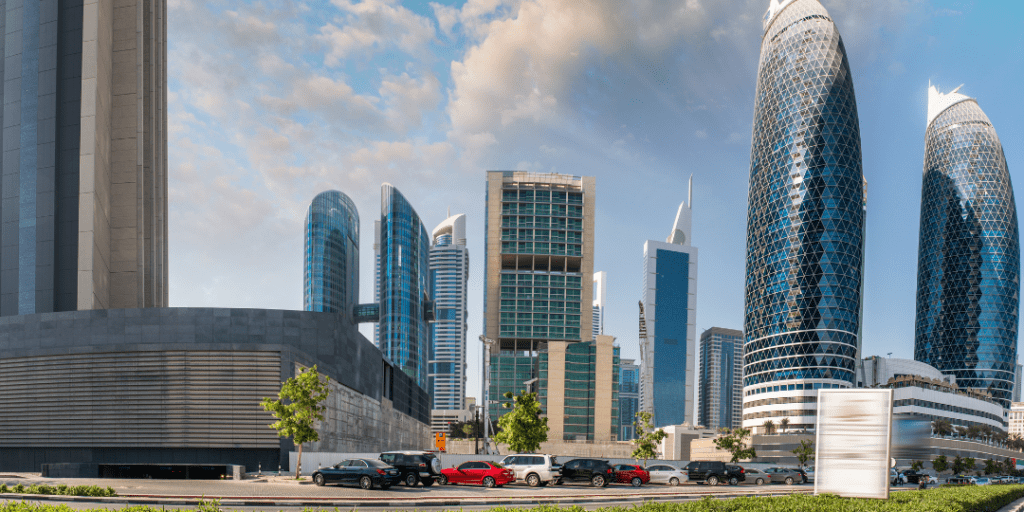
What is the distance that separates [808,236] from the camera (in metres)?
182

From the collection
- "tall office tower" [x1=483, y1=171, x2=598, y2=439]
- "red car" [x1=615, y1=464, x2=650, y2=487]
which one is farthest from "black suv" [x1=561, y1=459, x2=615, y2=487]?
"tall office tower" [x1=483, y1=171, x2=598, y2=439]

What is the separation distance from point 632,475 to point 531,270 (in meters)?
129

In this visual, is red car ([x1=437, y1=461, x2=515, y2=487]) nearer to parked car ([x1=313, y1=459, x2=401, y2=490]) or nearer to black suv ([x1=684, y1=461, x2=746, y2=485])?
parked car ([x1=313, y1=459, x2=401, y2=490])

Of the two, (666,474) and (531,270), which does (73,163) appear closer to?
(666,474)

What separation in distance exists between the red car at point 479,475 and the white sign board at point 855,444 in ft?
73.4

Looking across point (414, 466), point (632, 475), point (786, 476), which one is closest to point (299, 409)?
point (414, 466)

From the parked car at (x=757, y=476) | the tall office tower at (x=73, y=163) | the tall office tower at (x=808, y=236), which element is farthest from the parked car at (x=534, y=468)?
the tall office tower at (x=808, y=236)

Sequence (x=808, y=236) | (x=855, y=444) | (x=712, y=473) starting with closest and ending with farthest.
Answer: (x=855, y=444) < (x=712, y=473) < (x=808, y=236)

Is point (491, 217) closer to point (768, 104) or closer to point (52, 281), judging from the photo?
point (768, 104)

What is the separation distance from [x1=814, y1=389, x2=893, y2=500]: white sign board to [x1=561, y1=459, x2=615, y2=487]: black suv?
80.7ft

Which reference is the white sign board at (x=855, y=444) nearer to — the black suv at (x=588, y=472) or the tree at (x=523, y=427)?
the black suv at (x=588, y=472)

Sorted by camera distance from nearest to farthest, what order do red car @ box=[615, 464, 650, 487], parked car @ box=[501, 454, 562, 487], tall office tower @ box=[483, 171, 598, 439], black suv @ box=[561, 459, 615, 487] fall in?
1. parked car @ box=[501, 454, 562, 487]
2. black suv @ box=[561, 459, 615, 487]
3. red car @ box=[615, 464, 650, 487]
4. tall office tower @ box=[483, 171, 598, 439]

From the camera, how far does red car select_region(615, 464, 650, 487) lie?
151ft

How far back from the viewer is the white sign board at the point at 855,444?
20312 mm
